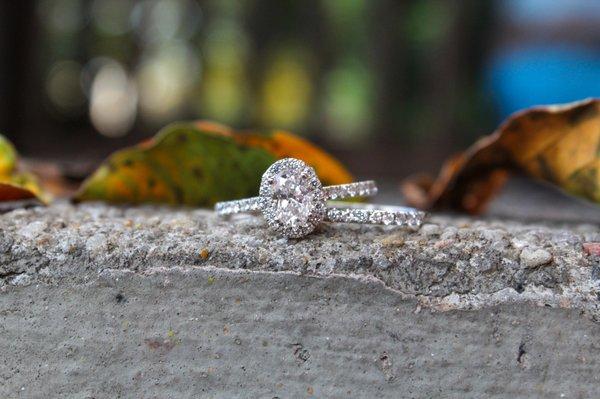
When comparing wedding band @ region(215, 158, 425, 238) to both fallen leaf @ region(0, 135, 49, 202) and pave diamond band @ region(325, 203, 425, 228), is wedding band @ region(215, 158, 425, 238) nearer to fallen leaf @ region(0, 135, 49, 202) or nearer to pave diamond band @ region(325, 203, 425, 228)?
pave diamond band @ region(325, 203, 425, 228)

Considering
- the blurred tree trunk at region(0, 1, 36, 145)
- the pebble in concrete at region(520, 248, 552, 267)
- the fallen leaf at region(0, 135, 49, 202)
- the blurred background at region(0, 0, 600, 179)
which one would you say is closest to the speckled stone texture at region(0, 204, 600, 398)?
the pebble in concrete at region(520, 248, 552, 267)

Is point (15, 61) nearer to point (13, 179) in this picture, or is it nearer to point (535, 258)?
point (13, 179)

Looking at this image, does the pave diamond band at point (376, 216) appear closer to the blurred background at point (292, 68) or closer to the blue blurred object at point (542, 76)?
the blurred background at point (292, 68)

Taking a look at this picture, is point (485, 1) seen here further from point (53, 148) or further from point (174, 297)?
point (174, 297)

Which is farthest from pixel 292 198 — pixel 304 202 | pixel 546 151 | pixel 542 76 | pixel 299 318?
pixel 542 76

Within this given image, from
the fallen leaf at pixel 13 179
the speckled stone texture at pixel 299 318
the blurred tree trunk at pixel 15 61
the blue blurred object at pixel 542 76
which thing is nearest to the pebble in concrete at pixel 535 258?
the speckled stone texture at pixel 299 318

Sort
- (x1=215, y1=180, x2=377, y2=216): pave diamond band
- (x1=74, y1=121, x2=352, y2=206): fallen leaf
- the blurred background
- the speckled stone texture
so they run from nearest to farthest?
the speckled stone texture
(x1=215, y1=180, x2=377, y2=216): pave diamond band
(x1=74, y1=121, x2=352, y2=206): fallen leaf
the blurred background

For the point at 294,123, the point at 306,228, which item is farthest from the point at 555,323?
the point at 294,123
